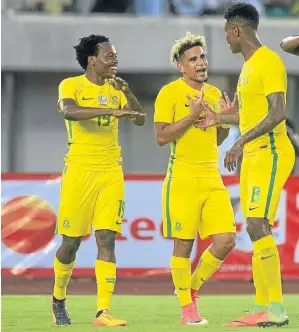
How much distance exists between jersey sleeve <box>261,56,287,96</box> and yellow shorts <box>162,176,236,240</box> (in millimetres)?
1186

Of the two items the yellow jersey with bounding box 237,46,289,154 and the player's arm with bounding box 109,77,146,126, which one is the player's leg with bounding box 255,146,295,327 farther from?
the player's arm with bounding box 109,77,146,126

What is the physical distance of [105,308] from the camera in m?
9.75

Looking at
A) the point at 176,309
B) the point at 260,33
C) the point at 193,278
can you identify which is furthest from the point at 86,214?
the point at 260,33

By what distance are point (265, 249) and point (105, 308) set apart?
1416 mm

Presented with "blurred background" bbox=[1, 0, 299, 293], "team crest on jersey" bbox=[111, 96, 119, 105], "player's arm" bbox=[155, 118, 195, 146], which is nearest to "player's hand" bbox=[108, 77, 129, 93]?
"team crest on jersey" bbox=[111, 96, 119, 105]

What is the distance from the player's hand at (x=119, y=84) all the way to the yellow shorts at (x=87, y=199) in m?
0.68

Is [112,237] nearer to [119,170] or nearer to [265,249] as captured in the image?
[119,170]

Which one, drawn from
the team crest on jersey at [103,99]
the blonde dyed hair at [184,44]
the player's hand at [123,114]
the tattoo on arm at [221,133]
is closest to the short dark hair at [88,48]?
the team crest on jersey at [103,99]

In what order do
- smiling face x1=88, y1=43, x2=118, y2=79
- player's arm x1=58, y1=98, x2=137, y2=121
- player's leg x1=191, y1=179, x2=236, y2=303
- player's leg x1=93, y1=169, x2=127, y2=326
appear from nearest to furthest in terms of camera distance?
player's arm x1=58, y1=98, x2=137, y2=121 < player's leg x1=93, y1=169, x2=127, y2=326 < player's leg x1=191, y1=179, x2=236, y2=303 < smiling face x1=88, y1=43, x2=118, y2=79

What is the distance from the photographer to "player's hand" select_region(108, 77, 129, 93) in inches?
393

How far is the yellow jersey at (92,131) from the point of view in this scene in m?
10.1

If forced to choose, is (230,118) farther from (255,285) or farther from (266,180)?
(255,285)

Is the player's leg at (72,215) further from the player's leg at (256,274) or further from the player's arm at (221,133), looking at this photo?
the player's leg at (256,274)

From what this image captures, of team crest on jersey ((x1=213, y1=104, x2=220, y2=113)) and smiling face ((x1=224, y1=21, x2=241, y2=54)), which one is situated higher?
smiling face ((x1=224, y1=21, x2=241, y2=54))
